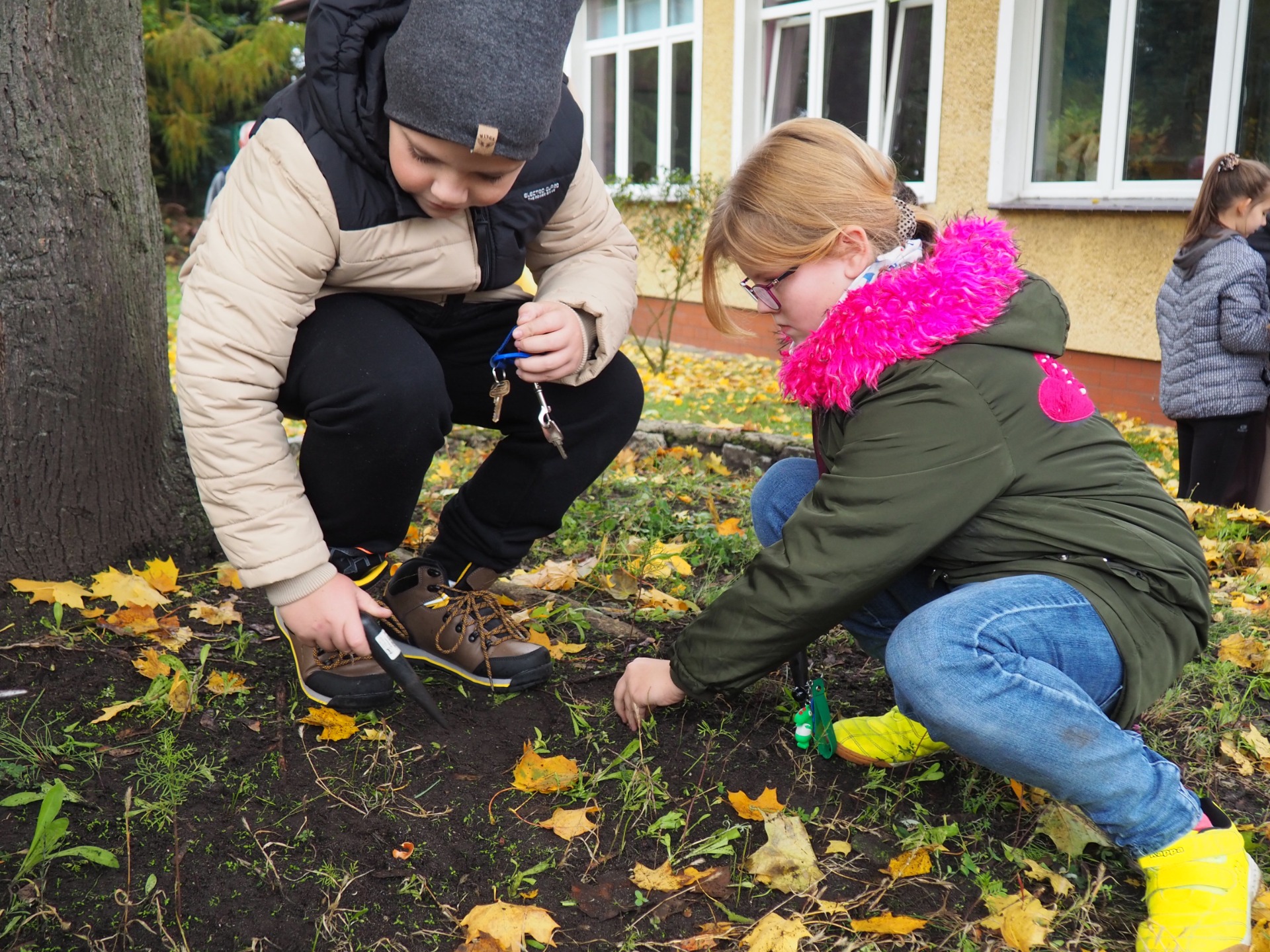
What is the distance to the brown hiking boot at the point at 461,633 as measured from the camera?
84.4 inches

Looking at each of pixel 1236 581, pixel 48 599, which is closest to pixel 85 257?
pixel 48 599

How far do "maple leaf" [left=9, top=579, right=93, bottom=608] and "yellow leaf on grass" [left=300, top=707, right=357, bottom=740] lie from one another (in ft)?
2.36

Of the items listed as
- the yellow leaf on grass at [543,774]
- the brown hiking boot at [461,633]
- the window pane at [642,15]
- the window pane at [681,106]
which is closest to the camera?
the yellow leaf on grass at [543,774]

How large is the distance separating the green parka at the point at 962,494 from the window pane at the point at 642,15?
859 centimetres

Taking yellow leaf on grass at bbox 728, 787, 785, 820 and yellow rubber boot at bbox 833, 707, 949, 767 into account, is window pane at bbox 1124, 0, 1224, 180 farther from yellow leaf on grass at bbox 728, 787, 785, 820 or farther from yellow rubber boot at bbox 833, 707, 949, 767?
yellow leaf on grass at bbox 728, 787, 785, 820

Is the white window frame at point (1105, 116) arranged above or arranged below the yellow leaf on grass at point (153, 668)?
above

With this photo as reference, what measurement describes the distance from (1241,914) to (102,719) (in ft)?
6.06

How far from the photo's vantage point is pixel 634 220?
29.4 ft

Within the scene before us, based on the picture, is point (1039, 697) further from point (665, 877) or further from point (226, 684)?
point (226, 684)

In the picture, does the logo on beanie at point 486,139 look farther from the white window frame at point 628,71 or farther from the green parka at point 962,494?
the white window frame at point 628,71

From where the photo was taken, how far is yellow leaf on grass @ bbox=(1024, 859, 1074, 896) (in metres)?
1.64

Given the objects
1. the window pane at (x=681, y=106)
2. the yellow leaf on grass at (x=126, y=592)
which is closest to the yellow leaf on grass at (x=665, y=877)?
the yellow leaf on grass at (x=126, y=592)

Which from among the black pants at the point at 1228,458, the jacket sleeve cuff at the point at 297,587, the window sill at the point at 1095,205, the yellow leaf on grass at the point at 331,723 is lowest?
the black pants at the point at 1228,458

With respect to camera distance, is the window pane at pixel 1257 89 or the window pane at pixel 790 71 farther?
the window pane at pixel 790 71
